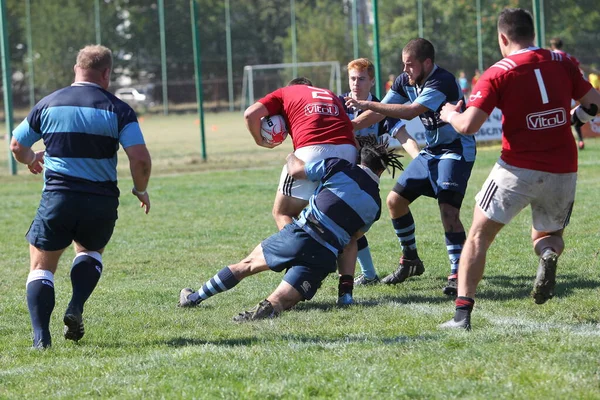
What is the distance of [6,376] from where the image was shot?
498 centimetres

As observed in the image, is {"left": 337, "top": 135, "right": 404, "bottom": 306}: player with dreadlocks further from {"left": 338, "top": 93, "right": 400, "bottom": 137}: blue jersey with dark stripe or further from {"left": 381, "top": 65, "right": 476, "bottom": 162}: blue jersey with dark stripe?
{"left": 338, "top": 93, "right": 400, "bottom": 137}: blue jersey with dark stripe

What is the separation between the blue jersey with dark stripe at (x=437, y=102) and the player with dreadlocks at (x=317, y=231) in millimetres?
712

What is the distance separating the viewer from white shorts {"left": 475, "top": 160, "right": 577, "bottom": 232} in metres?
5.51

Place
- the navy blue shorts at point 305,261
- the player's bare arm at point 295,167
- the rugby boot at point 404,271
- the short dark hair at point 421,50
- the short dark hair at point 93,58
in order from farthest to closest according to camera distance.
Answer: the rugby boot at point 404,271
the short dark hair at point 421,50
the player's bare arm at point 295,167
the navy blue shorts at point 305,261
the short dark hair at point 93,58

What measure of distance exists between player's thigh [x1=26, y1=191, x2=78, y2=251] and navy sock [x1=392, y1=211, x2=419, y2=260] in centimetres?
314

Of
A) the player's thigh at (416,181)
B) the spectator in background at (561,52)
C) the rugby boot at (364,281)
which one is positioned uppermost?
the spectator in background at (561,52)

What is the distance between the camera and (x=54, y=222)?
18.5 feet

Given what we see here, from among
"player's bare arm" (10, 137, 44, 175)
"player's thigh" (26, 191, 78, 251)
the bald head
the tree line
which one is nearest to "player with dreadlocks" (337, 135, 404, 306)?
the bald head

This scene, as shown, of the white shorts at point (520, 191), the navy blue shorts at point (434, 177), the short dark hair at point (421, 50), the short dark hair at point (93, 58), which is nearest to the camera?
the white shorts at point (520, 191)

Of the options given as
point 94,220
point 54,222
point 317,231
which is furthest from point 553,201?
point 54,222

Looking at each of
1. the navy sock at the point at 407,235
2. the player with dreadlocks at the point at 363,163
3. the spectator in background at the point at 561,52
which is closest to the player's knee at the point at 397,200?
the navy sock at the point at 407,235

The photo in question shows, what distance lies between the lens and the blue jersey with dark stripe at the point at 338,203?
638 cm

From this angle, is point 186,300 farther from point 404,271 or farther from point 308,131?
point 404,271

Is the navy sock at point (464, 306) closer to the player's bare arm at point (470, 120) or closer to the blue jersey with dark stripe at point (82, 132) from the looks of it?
the player's bare arm at point (470, 120)
